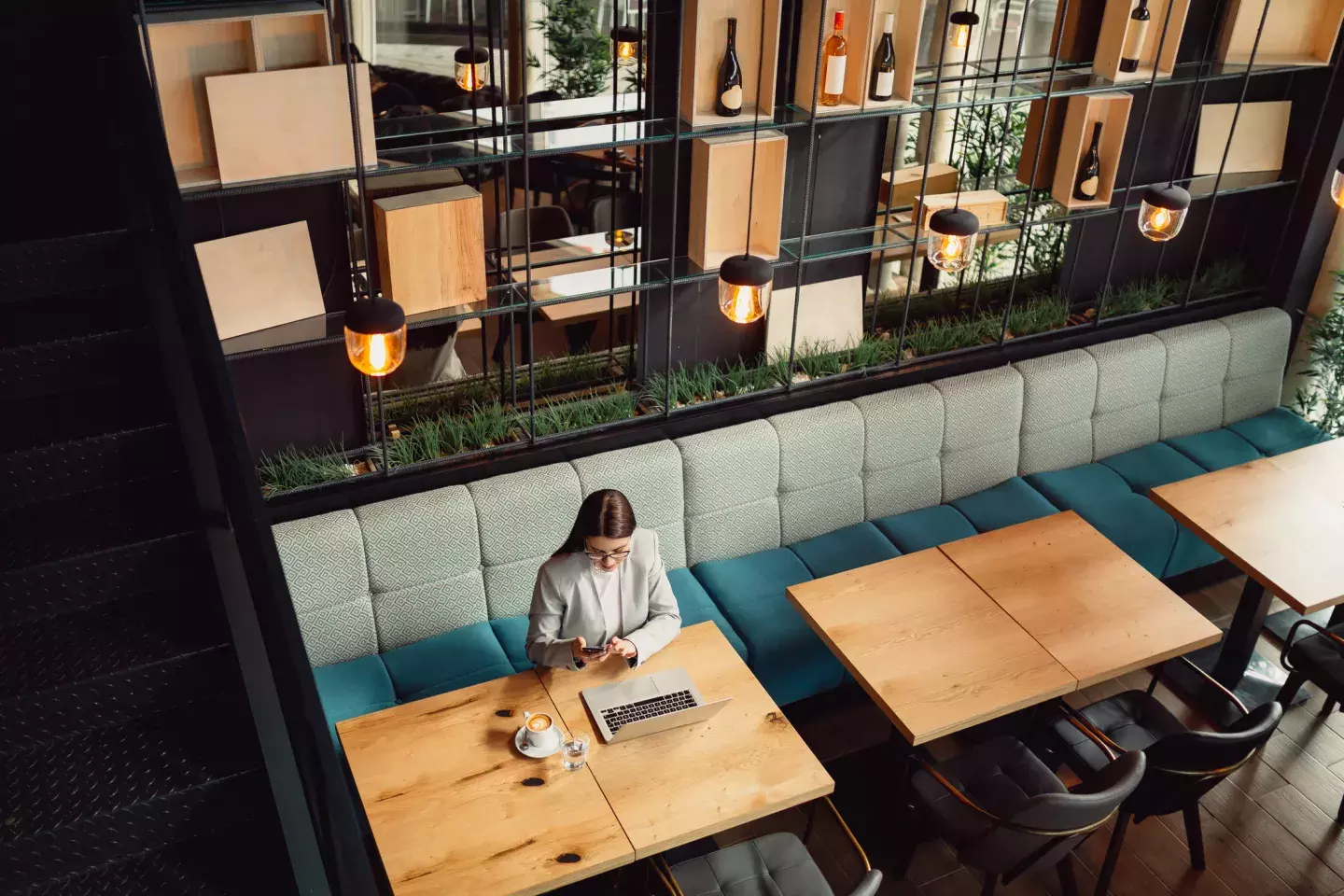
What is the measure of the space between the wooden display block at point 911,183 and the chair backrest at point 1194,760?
2343 mm

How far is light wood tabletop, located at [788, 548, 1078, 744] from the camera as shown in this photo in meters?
3.41

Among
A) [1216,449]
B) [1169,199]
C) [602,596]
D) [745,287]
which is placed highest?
[1169,199]

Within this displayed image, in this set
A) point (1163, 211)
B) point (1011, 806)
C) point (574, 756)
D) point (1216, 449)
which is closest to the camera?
point (574, 756)

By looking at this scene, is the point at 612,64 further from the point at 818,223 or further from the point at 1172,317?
the point at 1172,317

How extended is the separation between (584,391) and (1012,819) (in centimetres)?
223

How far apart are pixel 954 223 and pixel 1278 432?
8.85 ft

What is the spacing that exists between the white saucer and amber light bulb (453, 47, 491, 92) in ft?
6.82

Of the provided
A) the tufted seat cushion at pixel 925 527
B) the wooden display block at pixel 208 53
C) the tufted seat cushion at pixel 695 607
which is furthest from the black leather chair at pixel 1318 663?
the wooden display block at pixel 208 53

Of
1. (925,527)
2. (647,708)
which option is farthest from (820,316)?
(647,708)

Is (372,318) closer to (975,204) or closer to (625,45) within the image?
(625,45)

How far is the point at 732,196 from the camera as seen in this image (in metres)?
4.24

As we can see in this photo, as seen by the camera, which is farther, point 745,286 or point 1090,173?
point 1090,173

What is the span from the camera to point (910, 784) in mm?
3477

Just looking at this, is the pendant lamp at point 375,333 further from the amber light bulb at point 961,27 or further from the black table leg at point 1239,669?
the black table leg at point 1239,669
